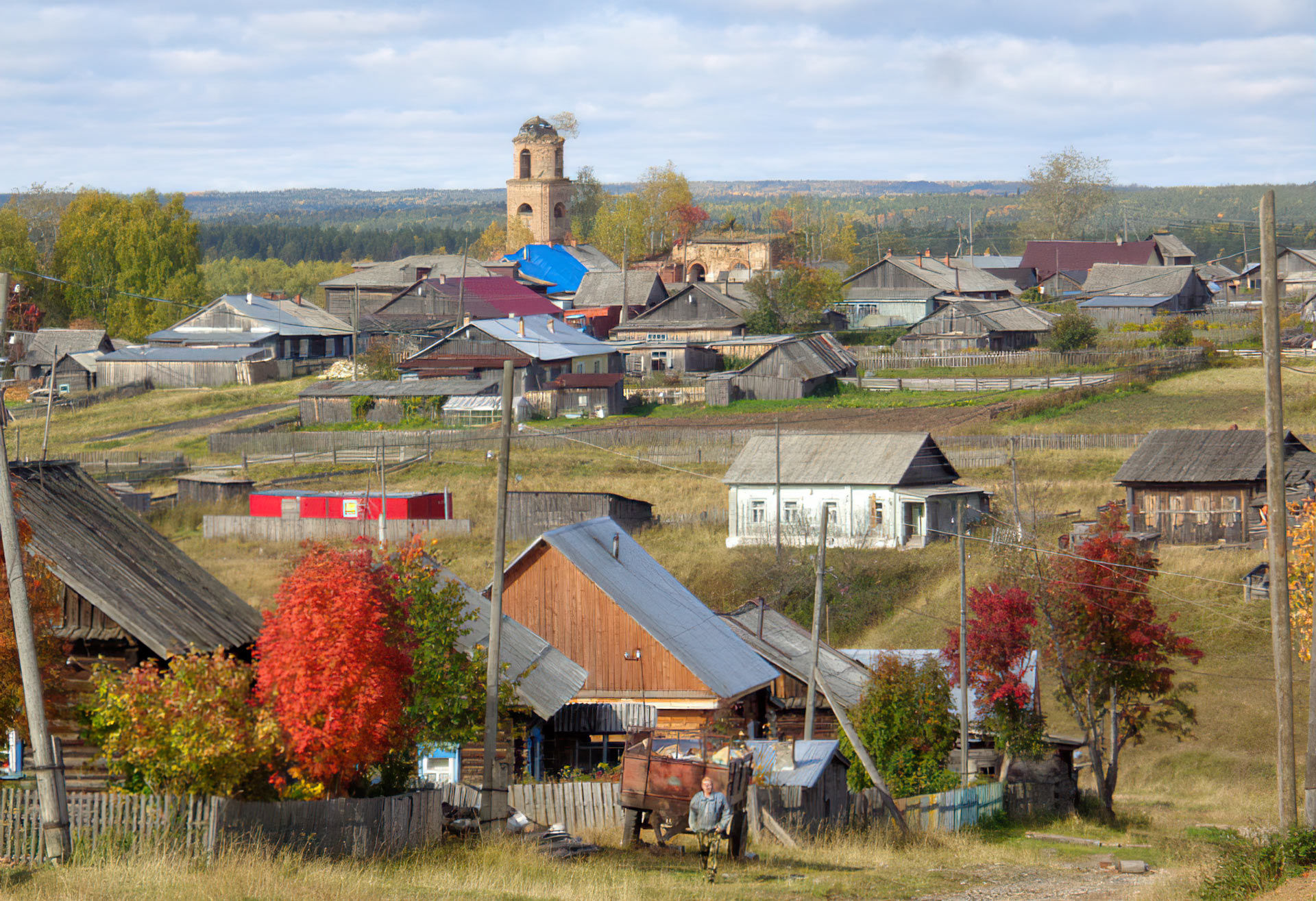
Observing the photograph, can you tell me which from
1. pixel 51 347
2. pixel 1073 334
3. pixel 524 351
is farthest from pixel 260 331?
pixel 1073 334

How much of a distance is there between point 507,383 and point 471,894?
6.62 metres

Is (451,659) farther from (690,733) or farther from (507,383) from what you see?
(690,733)

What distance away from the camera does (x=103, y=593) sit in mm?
17062

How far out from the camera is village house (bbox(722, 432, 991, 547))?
46875mm

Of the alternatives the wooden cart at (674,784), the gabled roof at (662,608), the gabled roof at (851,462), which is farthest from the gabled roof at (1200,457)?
the wooden cart at (674,784)

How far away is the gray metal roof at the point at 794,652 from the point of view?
29578 mm

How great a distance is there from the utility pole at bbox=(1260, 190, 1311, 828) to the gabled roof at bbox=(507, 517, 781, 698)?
11.9m

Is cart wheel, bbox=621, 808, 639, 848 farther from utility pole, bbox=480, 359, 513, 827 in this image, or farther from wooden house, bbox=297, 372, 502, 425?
wooden house, bbox=297, 372, 502, 425

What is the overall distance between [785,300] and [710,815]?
7472cm

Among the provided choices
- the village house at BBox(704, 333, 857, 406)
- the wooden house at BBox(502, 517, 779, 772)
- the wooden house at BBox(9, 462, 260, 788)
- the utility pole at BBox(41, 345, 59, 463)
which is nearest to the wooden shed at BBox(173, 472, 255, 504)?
the utility pole at BBox(41, 345, 59, 463)

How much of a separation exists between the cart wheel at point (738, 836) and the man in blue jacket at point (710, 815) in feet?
3.42

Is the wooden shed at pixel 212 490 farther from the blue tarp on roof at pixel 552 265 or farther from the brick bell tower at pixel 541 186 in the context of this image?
the brick bell tower at pixel 541 186

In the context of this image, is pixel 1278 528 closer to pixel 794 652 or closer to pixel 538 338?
pixel 794 652

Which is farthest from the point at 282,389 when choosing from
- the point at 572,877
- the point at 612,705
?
the point at 572,877
